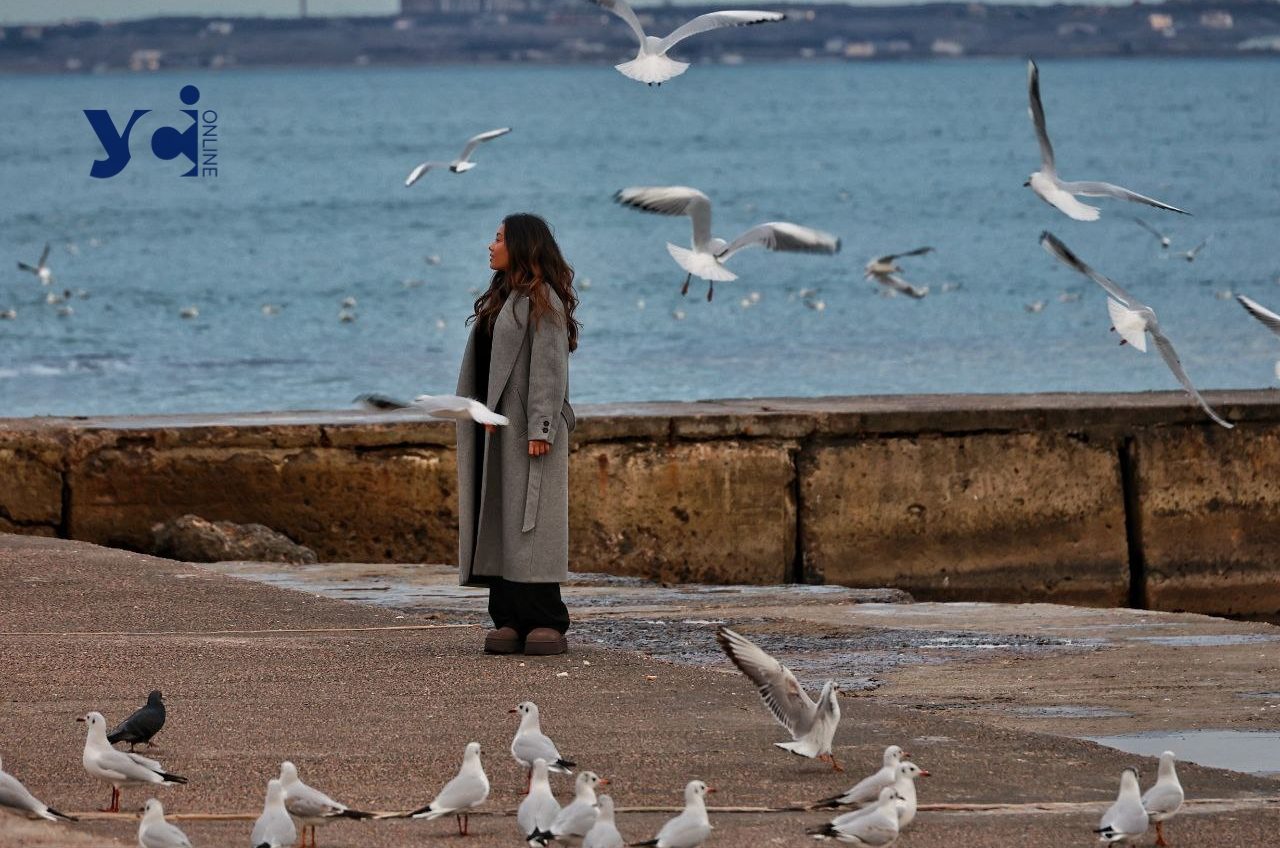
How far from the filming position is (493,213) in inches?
2146

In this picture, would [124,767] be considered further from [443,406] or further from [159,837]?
[443,406]

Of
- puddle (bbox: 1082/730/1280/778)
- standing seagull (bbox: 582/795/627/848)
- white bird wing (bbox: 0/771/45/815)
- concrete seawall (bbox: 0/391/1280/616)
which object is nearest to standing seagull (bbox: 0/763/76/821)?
white bird wing (bbox: 0/771/45/815)

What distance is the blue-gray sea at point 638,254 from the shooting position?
2734 centimetres

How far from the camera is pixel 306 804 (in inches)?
229

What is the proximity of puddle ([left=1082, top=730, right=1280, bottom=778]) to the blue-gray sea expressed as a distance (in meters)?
16.9

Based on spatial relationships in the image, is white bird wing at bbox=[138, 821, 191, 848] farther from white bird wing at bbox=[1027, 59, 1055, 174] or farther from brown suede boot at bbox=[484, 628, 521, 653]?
white bird wing at bbox=[1027, 59, 1055, 174]

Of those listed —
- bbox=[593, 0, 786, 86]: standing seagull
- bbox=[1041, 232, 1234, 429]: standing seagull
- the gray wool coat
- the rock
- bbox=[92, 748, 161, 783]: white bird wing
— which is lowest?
the rock

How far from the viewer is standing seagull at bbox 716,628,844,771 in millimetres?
6664

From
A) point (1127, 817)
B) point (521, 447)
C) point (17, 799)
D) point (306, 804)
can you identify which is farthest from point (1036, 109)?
point (17, 799)

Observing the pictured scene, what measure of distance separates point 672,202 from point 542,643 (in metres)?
2.08

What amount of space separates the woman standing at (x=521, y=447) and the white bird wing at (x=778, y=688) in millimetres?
1669

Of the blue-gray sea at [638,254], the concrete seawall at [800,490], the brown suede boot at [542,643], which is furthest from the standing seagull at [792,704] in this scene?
the blue-gray sea at [638,254]

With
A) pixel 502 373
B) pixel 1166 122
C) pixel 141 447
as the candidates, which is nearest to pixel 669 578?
pixel 141 447

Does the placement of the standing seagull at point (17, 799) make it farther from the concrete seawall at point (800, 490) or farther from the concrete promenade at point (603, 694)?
the concrete seawall at point (800, 490)
